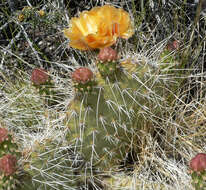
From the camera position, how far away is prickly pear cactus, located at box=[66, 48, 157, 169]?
1240mm

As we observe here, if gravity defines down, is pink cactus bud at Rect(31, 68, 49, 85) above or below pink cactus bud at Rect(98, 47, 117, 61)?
below

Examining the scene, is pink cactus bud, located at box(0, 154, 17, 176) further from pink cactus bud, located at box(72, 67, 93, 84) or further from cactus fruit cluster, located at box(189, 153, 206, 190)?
cactus fruit cluster, located at box(189, 153, 206, 190)

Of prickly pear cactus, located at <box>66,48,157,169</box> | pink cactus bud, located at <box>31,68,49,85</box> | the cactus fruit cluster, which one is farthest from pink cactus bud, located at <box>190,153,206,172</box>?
pink cactus bud, located at <box>31,68,49,85</box>

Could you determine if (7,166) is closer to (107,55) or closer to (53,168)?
(53,168)

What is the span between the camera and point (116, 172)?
1446mm

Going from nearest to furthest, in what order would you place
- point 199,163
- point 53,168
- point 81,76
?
point 199,163
point 81,76
point 53,168

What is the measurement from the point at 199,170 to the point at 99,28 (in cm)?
62

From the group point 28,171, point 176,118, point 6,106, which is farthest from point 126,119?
point 6,106

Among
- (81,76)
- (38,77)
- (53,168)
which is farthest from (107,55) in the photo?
(53,168)

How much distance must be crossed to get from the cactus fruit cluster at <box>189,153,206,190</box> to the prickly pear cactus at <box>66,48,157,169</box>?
1.16 feet

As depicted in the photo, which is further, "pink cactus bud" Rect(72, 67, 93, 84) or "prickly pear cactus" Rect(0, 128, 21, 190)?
"pink cactus bud" Rect(72, 67, 93, 84)

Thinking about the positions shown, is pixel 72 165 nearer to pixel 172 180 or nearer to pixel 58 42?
pixel 172 180

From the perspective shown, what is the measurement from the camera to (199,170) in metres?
1.00

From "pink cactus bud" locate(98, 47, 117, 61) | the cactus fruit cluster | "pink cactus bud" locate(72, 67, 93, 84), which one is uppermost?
"pink cactus bud" locate(98, 47, 117, 61)
